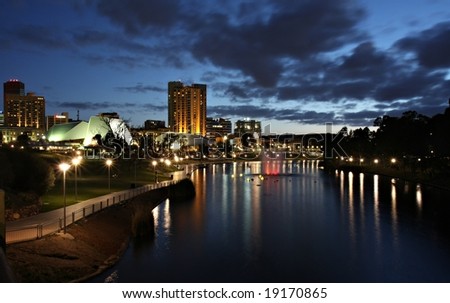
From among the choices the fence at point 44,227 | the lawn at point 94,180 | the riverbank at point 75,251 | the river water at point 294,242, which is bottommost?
the river water at point 294,242

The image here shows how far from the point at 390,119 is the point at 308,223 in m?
76.2

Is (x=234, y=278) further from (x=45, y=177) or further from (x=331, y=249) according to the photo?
(x=45, y=177)

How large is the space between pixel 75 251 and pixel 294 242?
15892 millimetres

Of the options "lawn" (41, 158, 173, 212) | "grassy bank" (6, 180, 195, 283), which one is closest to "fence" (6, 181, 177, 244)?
"grassy bank" (6, 180, 195, 283)

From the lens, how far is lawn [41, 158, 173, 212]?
36.6m

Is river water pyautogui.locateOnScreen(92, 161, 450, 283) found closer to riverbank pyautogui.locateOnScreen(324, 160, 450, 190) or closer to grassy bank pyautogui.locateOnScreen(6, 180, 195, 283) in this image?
grassy bank pyautogui.locateOnScreen(6, 180, 195, 283)

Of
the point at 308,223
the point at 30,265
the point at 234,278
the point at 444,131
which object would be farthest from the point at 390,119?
the point at 30,265

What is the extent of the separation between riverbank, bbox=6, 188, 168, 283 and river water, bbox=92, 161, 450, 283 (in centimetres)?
98

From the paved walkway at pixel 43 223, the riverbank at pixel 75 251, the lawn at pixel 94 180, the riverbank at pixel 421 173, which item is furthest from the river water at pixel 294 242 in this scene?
the riverbank at pixel 421 173

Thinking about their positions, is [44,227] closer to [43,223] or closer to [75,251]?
[43,223]

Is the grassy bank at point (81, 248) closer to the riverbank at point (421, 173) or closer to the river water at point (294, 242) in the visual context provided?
the river water at point (294, 242)

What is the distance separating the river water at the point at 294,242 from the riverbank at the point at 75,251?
98cm

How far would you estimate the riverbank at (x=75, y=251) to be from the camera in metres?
18.6
